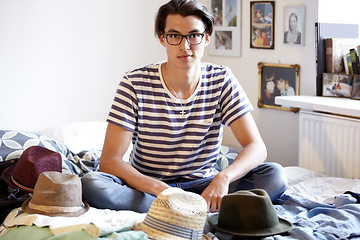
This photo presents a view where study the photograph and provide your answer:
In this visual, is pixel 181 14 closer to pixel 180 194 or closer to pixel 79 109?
pixel 180 194

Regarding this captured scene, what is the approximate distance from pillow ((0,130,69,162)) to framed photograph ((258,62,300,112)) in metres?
1.27

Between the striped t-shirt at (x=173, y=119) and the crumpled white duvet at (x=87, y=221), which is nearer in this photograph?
the crumpled white duvet at (x=87, y=221)

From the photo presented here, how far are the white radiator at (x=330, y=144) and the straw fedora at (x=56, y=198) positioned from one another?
144 centimetres

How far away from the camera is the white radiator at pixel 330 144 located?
2691 millimetres

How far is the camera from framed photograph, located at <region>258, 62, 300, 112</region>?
3104mm

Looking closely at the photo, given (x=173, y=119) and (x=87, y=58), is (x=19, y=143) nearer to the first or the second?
(x=173, y=119)

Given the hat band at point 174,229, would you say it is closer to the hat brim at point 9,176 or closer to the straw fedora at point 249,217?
the straw fedora at point 249,217

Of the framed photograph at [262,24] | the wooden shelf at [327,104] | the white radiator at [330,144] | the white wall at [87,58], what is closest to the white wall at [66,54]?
the white wall at [87,58]

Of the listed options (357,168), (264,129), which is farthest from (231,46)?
(357,168)

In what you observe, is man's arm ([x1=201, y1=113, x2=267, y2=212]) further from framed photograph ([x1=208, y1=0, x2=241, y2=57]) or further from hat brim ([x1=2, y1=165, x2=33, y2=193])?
framed photograph ([x1=208, y1=0, x2=241, y2=57])

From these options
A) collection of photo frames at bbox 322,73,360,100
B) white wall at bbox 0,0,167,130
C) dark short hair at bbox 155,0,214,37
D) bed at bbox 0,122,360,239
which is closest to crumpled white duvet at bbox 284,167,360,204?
bed at bbox 0,122,360,239

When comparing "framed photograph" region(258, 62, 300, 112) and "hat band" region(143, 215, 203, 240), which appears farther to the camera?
"framed photograph" region(258, 62, 300, 112)

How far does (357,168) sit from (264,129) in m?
0.77

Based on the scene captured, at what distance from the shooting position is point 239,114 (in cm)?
214
